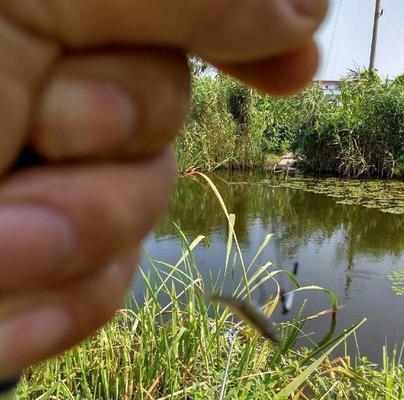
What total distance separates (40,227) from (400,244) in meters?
7.12

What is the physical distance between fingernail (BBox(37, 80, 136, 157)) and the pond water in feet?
7.99

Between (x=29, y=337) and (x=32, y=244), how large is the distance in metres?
0.06

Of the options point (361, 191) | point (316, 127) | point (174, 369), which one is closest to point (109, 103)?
point (174, 369)

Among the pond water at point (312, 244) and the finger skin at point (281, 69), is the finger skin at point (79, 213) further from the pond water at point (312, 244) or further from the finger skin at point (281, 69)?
the pond water at point (312, 244)

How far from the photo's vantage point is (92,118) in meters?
0.33

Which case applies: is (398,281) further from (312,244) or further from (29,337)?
(29,337)

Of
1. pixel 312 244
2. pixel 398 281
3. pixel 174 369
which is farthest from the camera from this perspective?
pixel 312 244

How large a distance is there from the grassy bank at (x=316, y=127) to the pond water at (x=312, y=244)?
0.81 m

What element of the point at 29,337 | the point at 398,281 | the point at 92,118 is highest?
the point at 92,118

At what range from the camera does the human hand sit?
29 cm

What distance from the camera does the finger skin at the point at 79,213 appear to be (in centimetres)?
33

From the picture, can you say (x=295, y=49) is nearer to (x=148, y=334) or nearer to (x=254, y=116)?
(x=148, y=334)

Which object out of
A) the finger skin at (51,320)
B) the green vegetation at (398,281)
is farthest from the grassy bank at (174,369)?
the green vegetation at (398,281)

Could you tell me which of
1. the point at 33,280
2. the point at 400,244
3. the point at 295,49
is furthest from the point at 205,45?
the point at 400,244
